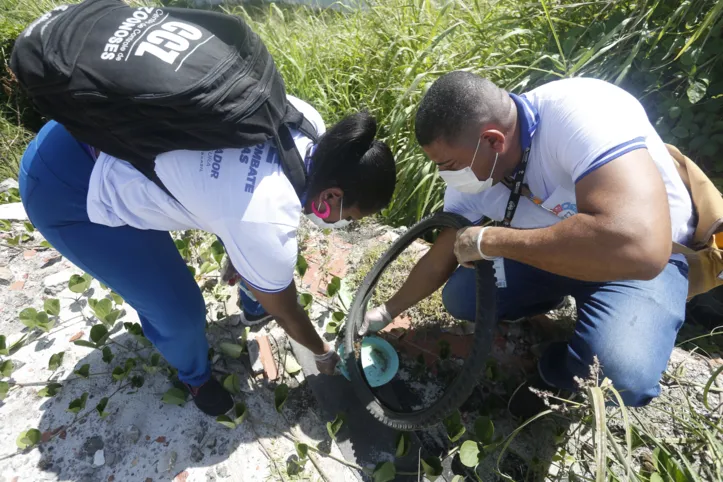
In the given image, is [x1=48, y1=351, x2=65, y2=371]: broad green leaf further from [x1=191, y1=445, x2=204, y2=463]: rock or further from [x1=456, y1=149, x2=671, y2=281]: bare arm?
[x1=456, y1=149, x2=671, y2=281]: bare arm

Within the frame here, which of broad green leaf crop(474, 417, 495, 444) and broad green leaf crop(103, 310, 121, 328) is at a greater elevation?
broad green leaf crop(474, 417, 495, 444)

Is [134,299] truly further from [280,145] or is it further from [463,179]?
[463,179]

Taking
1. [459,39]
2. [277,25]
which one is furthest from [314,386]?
[277,25]

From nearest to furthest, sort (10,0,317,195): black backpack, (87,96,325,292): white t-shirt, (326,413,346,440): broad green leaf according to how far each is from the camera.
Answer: (10,0,317,195): black backpack → (87,96,325,292): white t-shirt → (326,413,346,440): broad green leaf

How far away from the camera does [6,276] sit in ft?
9.11

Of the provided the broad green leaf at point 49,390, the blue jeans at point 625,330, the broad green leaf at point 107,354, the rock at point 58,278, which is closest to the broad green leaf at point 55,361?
the broad green leaf at point 49,390

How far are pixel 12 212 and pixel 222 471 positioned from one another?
2719 millimetres

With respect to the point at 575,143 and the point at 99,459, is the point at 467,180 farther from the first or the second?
the point at 99,459

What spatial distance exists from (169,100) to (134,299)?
92cm

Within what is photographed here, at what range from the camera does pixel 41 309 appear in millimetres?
2627

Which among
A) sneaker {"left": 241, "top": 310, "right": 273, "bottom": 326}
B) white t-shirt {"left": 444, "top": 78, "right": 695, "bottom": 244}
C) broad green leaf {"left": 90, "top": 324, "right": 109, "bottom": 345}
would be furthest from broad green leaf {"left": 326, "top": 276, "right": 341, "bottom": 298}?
broad green leaf {"left": 90, "top": 324, "right": 109, "bottom": 345}

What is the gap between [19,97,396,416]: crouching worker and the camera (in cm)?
136

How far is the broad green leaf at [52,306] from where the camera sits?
233 centimetres

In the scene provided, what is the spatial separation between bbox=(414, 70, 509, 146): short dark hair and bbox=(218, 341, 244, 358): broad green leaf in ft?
4.81
